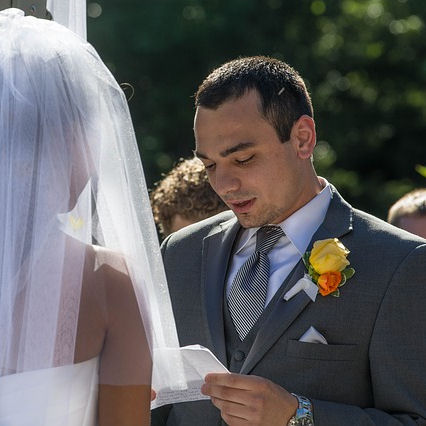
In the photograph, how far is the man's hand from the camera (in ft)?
9.09

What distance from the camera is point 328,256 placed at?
9.95ft

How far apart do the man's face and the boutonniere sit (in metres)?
0.20

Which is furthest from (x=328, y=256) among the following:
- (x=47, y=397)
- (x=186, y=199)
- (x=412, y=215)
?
(x=412, y=215)

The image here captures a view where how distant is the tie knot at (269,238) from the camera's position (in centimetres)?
324

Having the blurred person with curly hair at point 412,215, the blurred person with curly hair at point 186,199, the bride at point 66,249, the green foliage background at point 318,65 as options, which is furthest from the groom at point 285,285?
the green foliage background at point 318,65

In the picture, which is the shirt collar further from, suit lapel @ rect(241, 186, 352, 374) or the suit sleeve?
the suit sleeve

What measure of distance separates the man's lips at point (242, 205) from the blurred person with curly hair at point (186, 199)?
1371 mm

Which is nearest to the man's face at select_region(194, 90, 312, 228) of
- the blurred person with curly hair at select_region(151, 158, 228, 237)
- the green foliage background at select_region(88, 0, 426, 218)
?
the blurred person with curly hair at select_region(151, 158, 228, 237)

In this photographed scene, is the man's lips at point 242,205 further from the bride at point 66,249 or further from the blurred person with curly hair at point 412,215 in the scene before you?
the blurred person with curly hair at point 412,215

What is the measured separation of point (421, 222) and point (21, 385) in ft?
9.44

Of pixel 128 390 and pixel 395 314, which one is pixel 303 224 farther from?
pixel 128 390

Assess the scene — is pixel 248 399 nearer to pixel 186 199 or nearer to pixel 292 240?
pixel 292 240

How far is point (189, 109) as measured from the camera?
12.5m

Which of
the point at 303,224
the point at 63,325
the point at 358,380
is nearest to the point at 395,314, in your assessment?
the point at 358,380
